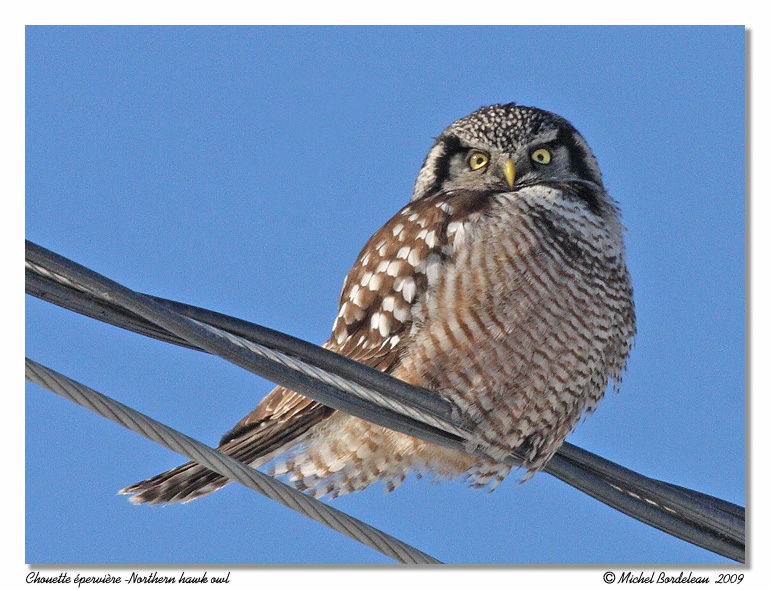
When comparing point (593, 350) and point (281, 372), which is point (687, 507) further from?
point (281, 372)

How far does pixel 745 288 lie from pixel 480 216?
4.07 ft

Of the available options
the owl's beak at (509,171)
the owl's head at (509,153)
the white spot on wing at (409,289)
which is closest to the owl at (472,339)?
the white spot on wing at (409,289)

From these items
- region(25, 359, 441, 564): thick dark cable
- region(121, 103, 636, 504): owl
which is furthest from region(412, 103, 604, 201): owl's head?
region(25, 359, 441, 564): thick dark cable

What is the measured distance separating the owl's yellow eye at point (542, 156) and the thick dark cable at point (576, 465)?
1690 mm

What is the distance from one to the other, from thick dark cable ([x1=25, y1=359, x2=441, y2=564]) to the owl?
1.28 meters

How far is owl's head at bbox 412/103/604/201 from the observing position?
5238 millimetres

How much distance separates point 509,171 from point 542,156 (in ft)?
1.01

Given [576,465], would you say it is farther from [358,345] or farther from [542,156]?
[542,156]

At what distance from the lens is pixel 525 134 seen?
5.29m

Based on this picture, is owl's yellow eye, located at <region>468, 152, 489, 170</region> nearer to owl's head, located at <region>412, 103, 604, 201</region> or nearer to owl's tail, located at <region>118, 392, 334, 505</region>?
owl's head, located at <region>412, 103, 604, 201</region>

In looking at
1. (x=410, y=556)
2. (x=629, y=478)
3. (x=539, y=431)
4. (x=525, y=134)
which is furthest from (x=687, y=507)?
(x=525, y=134)

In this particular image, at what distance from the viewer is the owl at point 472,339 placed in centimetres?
437

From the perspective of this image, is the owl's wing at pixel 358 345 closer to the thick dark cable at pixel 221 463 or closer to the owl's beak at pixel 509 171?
the owl's beak at pixel 509 171

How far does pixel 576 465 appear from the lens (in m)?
4.18
